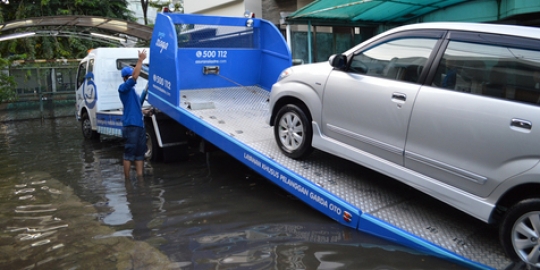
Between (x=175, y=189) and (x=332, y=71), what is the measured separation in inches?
117

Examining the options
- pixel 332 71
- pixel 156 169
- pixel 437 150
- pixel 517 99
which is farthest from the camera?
pixel 156 169

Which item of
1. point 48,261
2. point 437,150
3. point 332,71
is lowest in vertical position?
point 48,261

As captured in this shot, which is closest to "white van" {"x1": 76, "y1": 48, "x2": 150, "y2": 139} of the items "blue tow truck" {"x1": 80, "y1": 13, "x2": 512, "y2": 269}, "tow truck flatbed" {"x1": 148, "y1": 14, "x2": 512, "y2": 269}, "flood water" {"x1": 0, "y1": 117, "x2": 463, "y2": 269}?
"flood water" {"x1": 0, "y1": 117, "x2": 463, "y2": 269}

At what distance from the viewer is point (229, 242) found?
14.5 feet

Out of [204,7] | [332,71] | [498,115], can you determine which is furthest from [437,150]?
[204,7]

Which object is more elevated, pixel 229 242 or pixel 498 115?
pixel 498 115

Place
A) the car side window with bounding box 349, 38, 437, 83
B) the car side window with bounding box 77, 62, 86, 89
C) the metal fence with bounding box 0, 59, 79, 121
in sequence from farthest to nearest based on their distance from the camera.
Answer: the metal fence with bounding box 0, 59, 79, 121 → the car side window with bounding box 77, 62, 86, 89 → the car side window with bounding box 349, 38, 437, 83

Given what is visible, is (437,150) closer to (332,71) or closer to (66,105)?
(332,71)

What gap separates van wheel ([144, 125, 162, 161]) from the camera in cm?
790

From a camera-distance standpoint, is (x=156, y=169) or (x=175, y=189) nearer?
(x=175, y=189)

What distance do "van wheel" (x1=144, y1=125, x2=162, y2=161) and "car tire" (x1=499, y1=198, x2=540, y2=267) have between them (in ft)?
19.3

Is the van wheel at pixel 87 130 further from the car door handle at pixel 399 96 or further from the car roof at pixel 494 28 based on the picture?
the car roof at pixel 494 28

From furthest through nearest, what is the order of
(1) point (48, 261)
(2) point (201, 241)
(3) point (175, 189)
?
(3) point (175, 189)
(2) point (201, 241)
(1) point (48, 261)

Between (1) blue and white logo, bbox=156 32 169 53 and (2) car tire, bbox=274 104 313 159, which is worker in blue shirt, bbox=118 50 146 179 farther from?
(2) car tire, bbox=274 104 313 159
